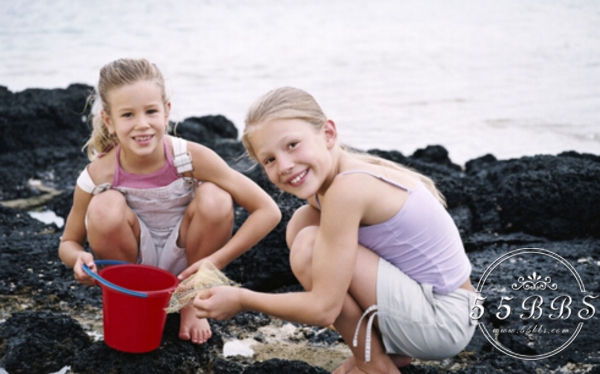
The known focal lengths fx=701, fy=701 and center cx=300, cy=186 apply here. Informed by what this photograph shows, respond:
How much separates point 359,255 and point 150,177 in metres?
0.98

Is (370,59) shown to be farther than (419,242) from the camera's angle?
Yes

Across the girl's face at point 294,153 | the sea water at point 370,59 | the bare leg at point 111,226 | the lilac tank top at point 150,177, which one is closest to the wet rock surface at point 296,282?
the bare leg at point 111,226

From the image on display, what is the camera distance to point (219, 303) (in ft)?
7.01

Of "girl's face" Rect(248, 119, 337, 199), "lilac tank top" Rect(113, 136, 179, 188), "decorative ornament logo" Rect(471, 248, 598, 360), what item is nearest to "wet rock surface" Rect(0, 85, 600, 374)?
"decorative ornament logo" Rect(471, 248, 598, 360)

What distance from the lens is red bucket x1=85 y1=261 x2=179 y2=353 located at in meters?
2.34

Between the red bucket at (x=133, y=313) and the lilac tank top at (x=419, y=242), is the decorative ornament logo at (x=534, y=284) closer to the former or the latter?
the lilac tank top at (x=419, y=242)

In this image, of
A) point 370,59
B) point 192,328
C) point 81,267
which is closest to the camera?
point 81,267

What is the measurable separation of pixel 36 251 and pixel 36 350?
0.97 meters

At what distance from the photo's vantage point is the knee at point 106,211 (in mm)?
2611

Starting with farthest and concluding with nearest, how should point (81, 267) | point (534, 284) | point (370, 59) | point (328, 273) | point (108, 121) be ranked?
point (370, 59)
point (534, 284)
point (108, 121)
point (81, 267)
point (328, 273)

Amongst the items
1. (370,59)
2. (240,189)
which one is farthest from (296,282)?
(370,59)

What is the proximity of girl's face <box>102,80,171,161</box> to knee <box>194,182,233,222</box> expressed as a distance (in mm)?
255

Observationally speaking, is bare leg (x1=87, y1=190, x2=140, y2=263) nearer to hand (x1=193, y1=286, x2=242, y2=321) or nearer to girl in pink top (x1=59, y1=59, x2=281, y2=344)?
girl in pink top (x1=59, y1=59, x2=281, y2=344)

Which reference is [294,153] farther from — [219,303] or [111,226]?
[111,226]
